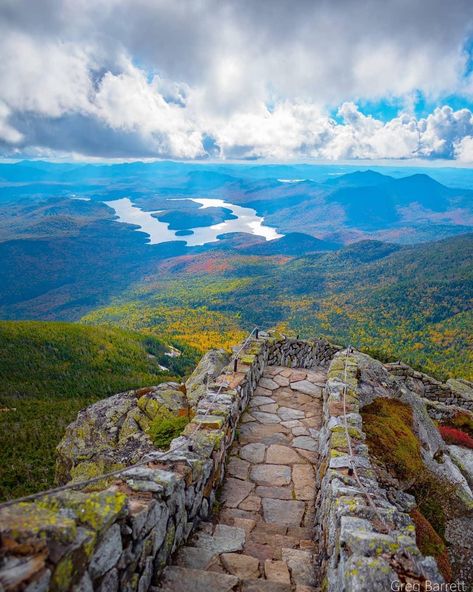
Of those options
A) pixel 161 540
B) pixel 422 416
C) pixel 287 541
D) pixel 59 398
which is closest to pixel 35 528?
pixel 161 540

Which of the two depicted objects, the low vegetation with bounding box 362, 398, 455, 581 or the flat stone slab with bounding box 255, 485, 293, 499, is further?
the flat stone slab with bounding box 255, 485, 293, 499

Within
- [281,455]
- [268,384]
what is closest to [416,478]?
[281,455]

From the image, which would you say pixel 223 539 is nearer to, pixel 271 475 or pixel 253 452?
pixel 271 475

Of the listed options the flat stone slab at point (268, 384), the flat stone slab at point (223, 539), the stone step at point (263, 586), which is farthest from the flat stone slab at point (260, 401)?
the stone step at point (263, 586)

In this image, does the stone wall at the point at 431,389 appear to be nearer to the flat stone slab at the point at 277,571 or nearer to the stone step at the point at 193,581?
the flat stone slab at the point at 277,571

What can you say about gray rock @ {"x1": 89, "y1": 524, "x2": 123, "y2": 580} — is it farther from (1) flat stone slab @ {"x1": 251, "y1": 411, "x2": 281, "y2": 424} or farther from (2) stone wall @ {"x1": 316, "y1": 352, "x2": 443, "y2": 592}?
(1) flat stone slab @ {"x1": 251, "y1": 411, "x2": 281, "y2": 424}

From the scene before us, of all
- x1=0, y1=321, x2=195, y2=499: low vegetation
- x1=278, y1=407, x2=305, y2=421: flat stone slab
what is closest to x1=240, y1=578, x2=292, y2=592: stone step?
x1=278, y1=407, x2=305, y2=421: flat stone slab

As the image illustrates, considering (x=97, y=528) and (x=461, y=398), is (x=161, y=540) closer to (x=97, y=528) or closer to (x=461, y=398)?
(x=97, y=528)

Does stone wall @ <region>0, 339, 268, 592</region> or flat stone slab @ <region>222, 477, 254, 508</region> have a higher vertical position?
stone wall @ <region>0, 339, 268, 592</region>
